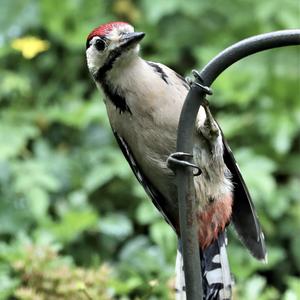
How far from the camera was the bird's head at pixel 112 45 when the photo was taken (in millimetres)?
3169

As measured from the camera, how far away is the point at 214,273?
11.7ft

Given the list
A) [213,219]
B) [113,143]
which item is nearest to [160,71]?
[213,219]

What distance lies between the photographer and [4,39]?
18.4 feet

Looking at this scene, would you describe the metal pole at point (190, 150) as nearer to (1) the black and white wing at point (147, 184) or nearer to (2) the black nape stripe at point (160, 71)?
(2) the black nape stripe at point (160, 71)

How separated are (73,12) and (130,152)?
2.31 metres

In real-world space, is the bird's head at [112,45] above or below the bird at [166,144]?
above

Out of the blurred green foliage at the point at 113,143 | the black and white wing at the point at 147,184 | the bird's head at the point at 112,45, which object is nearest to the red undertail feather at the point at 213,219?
the black and white wing at the point at 147,184

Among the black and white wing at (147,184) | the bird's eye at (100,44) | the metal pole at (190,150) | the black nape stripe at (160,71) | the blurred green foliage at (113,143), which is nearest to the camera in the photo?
the metal pole at (190,150)

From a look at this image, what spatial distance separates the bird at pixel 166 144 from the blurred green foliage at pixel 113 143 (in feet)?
0.78

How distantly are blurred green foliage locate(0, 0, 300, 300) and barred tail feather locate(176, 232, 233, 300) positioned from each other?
0.49 ft

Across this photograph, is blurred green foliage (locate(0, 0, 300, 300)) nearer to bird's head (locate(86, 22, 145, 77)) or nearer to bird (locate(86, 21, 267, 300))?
bird (locate(86, 21, 267, 300))

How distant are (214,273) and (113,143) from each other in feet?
5.71

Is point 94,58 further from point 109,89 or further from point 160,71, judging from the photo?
point 160,71

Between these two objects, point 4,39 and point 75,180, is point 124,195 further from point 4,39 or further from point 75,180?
point 4,39
